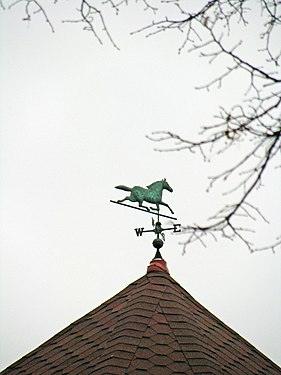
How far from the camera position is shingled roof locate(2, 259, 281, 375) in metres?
4.45

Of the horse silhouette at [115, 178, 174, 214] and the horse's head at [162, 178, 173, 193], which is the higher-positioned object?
the horse's head at [162, 178, 173, 193]

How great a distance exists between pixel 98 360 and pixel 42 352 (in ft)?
3.82

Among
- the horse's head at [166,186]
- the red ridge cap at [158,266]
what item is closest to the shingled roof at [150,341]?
the red ridge cap at [158,266]

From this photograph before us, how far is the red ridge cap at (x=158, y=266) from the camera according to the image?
5776 mm

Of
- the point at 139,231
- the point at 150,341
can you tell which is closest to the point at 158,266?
the point at 139,231

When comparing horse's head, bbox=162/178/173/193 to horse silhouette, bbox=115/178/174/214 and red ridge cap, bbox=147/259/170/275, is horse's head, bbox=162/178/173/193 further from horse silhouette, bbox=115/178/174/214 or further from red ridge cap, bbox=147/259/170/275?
A: red ridge cap, bbox=147/259/170/275

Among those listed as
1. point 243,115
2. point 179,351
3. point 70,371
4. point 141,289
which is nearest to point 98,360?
point 70,371

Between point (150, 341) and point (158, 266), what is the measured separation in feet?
4.21

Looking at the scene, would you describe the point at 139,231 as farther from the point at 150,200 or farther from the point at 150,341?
the point at 150,341

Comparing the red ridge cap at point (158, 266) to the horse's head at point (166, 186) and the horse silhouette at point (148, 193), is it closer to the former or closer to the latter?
the horse silhouette at point (148, 193)

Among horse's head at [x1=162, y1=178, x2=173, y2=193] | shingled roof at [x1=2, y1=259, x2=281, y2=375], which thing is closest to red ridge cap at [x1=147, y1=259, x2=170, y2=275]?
shingled roof at [x1=2, y1=259, x2=281, y2=375]

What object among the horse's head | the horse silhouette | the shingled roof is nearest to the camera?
the shingled roof

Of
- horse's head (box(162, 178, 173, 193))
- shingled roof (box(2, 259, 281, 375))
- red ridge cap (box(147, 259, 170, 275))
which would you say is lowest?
shingled roof (box(2, 259, 281, 375))

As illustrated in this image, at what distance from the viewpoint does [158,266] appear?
5.80 m
